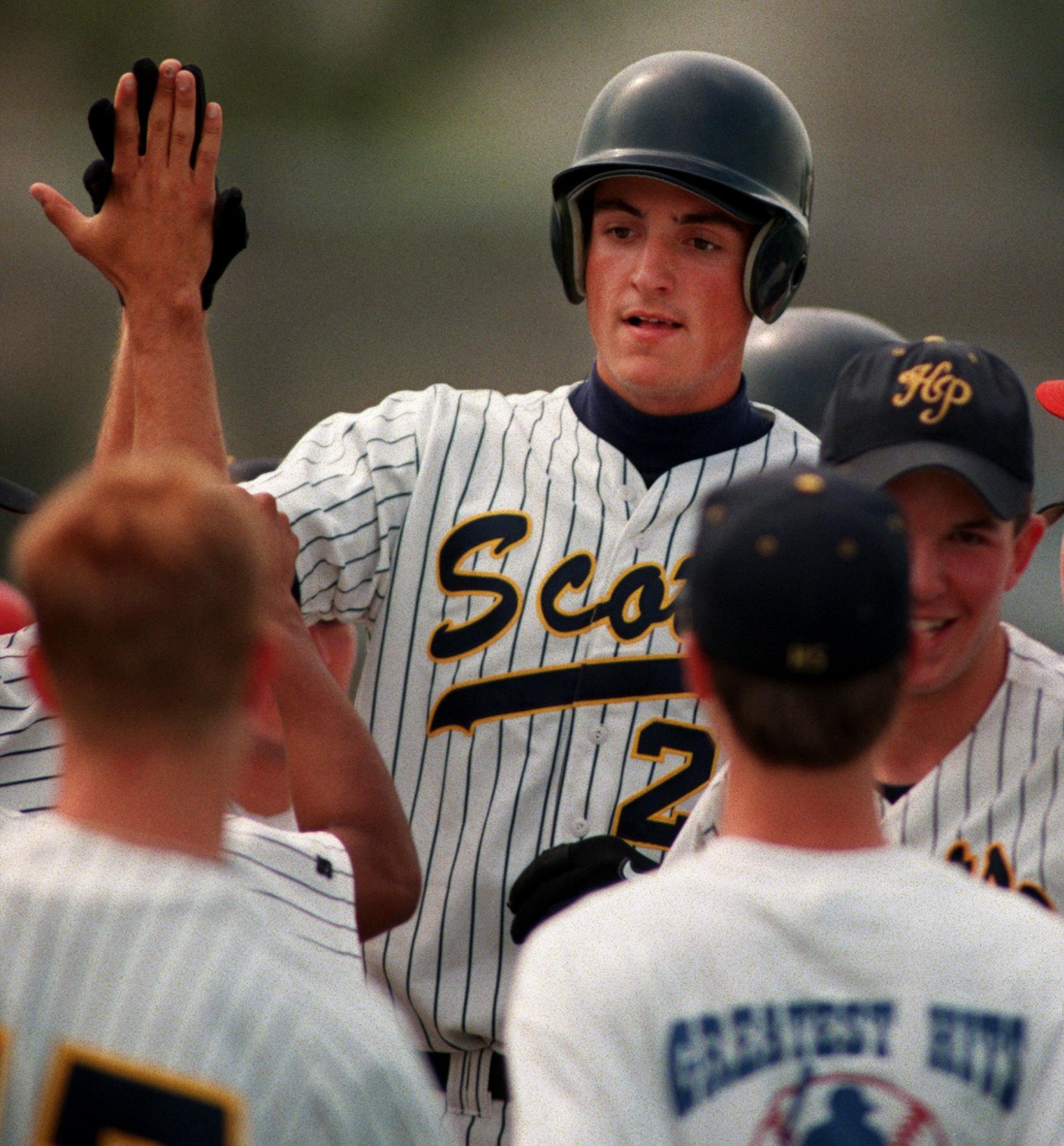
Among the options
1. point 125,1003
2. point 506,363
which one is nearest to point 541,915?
point 125,1003

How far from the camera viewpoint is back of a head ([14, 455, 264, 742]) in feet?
4.54

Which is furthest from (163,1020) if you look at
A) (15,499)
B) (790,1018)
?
(15,499)

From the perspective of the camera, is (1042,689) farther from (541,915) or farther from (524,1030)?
(524,1030)

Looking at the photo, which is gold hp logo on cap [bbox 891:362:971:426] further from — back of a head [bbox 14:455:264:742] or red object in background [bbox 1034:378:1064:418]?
back of a head [bbox 14:455:264:742]

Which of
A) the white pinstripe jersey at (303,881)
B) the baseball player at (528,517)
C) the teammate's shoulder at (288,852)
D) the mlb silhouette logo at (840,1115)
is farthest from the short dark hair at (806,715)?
the baseball player at (528,517)

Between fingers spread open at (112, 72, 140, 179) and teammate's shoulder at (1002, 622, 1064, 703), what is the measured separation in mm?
1312

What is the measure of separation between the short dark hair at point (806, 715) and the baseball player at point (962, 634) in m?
0.56

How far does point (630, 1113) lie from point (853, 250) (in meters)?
8.97

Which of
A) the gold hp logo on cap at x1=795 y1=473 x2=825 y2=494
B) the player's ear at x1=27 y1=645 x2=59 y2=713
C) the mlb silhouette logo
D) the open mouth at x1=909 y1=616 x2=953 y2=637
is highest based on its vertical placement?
the gold hp logo on cap at x1=795 y1=473 x2=825 y2=494

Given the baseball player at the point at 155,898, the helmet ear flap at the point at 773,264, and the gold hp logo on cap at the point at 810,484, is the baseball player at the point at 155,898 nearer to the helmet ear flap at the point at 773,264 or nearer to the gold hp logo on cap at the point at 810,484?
the gold hp logo on cap at the point at 810,484

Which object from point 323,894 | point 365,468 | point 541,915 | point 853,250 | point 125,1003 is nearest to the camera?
point 125,1003

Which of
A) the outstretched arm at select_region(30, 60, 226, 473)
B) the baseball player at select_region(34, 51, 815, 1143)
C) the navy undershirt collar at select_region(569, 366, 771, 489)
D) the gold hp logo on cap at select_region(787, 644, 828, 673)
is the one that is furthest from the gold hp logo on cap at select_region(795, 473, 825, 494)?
the navy undershirt collar at select_region(569, 366, 771, 489)

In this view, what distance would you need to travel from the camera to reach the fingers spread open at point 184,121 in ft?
8.07

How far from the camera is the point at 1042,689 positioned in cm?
214
